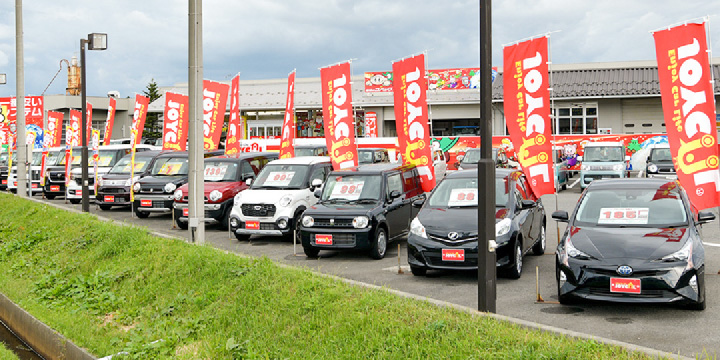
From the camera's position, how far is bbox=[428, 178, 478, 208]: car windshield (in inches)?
440

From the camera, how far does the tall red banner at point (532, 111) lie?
39.0 feet

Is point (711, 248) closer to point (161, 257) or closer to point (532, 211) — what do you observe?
point (532, 211)

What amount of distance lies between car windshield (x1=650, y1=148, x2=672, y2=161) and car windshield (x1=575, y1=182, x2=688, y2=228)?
Result: 52.5ft

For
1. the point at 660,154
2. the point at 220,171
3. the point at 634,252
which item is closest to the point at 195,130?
the point at 220,171

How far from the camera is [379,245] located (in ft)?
40.6

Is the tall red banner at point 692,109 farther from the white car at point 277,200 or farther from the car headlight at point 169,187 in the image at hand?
the car headlight at point 169,187

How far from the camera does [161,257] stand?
10258 millimetres

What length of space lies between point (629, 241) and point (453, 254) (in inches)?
100

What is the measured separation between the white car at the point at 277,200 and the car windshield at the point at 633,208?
6353 mm

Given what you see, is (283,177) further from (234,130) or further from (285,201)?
(234,130)

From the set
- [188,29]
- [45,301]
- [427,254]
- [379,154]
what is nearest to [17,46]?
[379,154]

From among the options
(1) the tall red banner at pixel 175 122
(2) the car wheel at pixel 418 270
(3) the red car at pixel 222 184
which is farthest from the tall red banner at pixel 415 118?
(1) the tall red banner at pixel 175 122

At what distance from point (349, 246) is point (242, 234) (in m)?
3.81

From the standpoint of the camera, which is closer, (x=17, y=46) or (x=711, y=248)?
(x=711, y=248)
